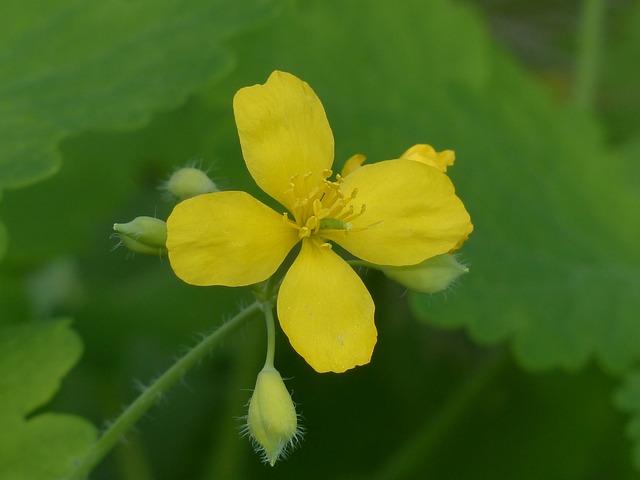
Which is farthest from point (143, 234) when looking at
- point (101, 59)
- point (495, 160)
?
point (495, 160)

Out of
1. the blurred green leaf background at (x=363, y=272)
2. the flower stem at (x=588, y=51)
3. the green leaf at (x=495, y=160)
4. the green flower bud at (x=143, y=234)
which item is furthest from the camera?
the flower stem at (x=588, y=51)

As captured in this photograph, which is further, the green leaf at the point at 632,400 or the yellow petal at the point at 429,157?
the green leaf at the point at 632,400

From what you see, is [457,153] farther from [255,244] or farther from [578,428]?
[255,244]

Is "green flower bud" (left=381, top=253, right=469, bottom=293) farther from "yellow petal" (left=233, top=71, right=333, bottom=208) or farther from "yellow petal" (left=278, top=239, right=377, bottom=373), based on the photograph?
"yellow petal" (left=233, top=71, right=333, bottom=208)

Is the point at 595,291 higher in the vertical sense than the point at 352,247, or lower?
lower

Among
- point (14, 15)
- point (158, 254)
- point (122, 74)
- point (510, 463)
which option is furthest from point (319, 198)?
point (510, 463)

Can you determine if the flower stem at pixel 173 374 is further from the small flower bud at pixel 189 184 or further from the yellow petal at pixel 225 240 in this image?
the small flower bud at pixel 189 184

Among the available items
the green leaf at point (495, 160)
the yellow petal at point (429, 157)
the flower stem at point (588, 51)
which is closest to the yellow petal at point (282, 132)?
the yellow petal at point (429, 157)
